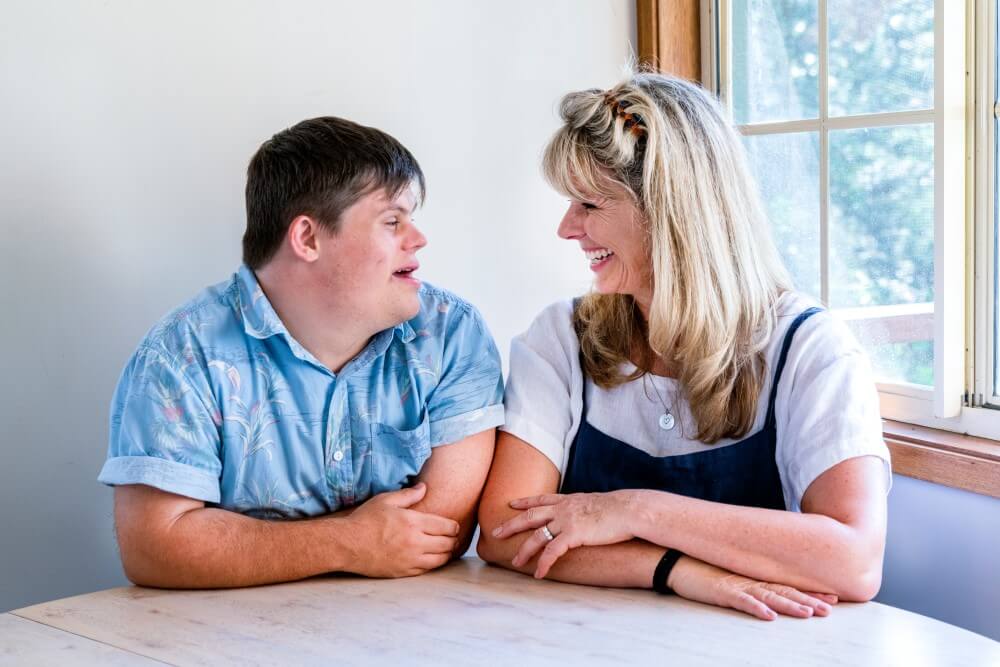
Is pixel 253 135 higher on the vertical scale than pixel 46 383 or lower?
higher

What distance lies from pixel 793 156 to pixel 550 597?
4.35 feet

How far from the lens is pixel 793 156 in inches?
97.4

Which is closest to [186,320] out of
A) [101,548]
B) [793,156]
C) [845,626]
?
[101,548]

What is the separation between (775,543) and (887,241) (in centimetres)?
93

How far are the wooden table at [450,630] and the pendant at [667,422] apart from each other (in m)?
0.35

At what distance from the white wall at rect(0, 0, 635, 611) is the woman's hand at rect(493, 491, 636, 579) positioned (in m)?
0.95

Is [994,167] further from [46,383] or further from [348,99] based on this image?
[46,383]

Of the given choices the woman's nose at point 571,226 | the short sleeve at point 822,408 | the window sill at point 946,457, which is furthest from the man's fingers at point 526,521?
the window sill at point 946,457

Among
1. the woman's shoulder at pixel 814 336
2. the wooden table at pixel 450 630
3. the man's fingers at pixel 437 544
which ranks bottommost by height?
the wooden table at pixel 450 630

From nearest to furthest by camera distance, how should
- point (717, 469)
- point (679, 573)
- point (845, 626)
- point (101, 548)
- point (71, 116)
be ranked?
point (845, 626), point (679, 573), point (717, 469), point (71, 116), point (101, 548)

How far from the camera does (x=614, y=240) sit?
6.32 ft

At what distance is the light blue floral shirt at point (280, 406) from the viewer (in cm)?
178

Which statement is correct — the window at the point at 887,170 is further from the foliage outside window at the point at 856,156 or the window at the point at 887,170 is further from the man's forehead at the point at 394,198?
the man's forehead at the point at 394,198

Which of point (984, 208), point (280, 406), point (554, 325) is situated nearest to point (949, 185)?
point (984, 208)
